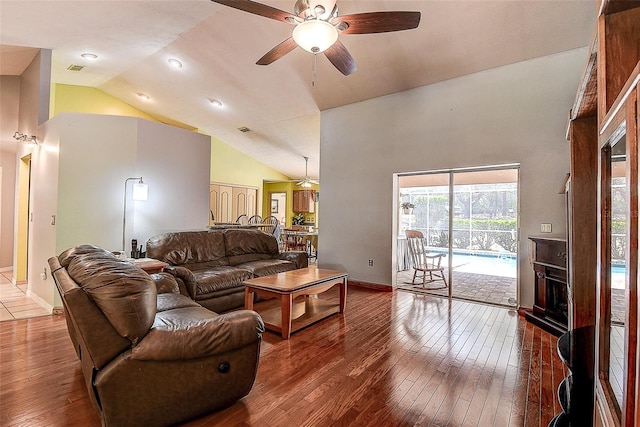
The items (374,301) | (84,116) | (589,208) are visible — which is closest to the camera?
(589,208)

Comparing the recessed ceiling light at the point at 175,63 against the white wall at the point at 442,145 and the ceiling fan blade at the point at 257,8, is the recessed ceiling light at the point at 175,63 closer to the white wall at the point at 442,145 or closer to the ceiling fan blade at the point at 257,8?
the white wall at the point at 442,145

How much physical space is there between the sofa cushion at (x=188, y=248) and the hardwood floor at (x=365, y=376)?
50.6 inches

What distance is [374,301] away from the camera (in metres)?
4.57

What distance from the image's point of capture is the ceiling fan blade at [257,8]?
2.39 m

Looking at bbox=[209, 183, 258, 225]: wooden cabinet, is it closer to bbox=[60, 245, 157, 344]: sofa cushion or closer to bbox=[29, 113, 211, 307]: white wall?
bbox=[29, 113, 211, 307]: white wall

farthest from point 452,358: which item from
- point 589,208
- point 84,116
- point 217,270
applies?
point 84,116

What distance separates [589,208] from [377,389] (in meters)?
1.81

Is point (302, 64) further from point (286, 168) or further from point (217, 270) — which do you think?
point (286, 168)

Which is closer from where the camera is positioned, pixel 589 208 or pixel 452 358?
pixel 589 208

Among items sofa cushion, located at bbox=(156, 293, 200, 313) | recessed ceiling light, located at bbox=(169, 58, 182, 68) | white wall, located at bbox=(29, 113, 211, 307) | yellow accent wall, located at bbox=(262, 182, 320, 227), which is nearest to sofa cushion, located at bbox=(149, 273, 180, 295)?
sofa cushion, located at bbox=(156, 293, 200, 313)

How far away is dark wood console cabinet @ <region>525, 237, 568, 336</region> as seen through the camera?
325cm

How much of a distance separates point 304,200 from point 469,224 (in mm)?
6965

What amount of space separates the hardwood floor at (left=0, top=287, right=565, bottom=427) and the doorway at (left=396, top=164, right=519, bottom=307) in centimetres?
124

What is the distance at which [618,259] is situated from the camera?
0.95m
